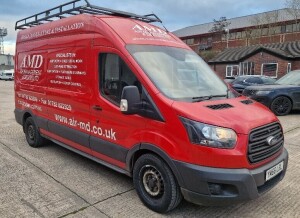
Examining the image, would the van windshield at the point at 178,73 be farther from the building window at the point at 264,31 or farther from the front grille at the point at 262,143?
the building window at the point at 264,31

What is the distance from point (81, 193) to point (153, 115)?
158 centimetres

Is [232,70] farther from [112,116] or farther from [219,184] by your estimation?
[219,184]

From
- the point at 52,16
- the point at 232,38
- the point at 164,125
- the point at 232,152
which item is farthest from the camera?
the point at 232,38

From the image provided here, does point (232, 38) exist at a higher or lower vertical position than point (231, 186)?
higher

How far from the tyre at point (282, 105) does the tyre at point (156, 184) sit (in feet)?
25.6

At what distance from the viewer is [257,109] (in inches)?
144

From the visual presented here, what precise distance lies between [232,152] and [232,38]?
2321 inches

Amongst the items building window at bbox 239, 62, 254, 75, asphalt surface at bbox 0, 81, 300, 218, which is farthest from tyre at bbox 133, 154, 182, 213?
building window at bbox 239, 62, 254, 75

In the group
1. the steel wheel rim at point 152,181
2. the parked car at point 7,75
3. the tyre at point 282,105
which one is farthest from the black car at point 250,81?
the parked car at point 7,75

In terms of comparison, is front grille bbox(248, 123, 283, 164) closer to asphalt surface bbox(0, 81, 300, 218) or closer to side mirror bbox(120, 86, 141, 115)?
asphalt surface bbox(0, 81, 300, 218)

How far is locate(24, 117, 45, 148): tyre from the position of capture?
6.05 metres

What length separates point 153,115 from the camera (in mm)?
3406

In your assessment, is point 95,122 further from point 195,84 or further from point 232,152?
point 232,152

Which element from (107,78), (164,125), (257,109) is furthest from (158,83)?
(257,109)
